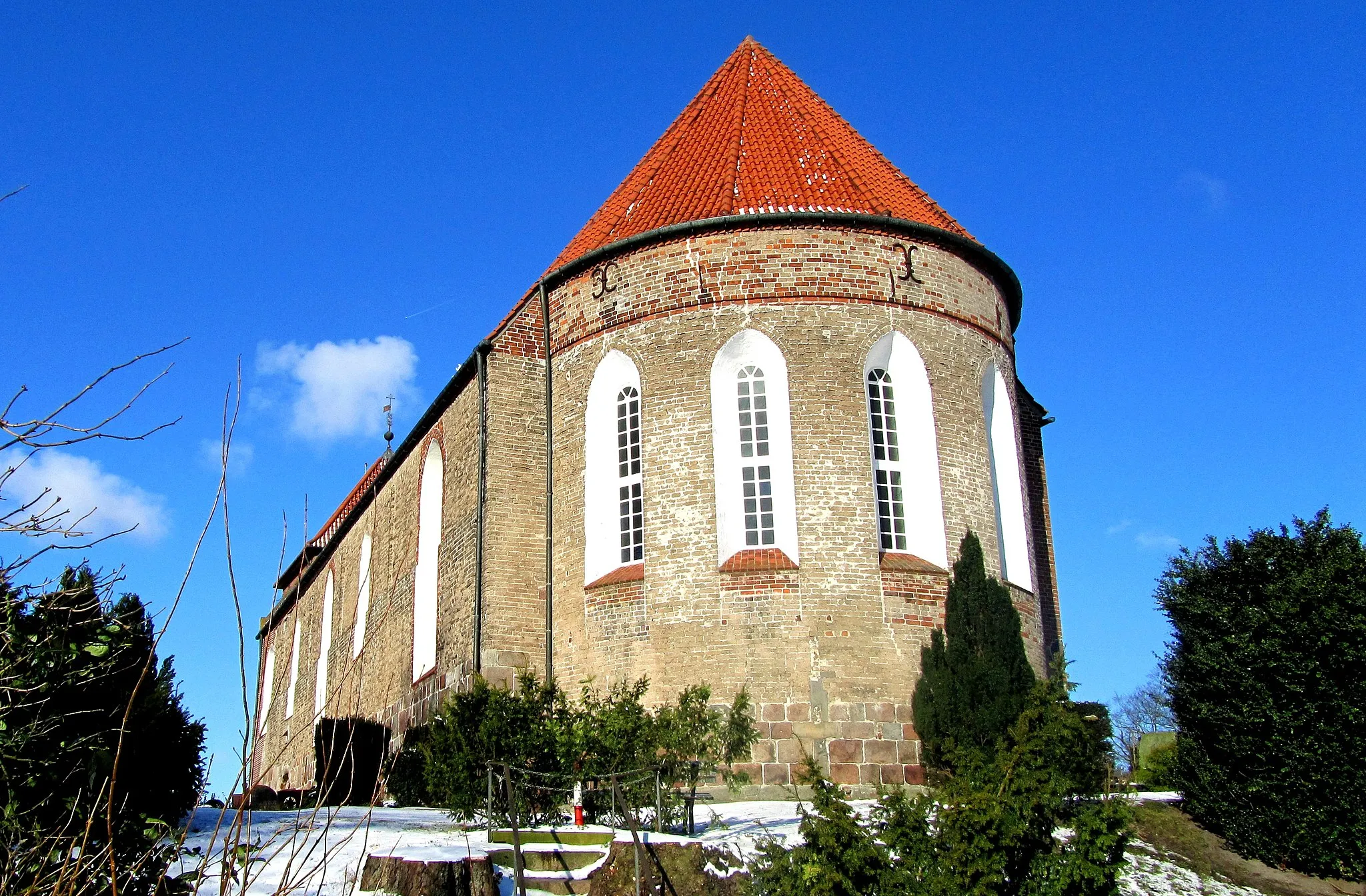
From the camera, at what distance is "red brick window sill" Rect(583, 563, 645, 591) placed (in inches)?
632

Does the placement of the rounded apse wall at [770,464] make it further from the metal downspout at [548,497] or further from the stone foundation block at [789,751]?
the stone foundation block at [789,751]

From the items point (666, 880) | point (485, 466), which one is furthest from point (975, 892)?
point (485, 466)

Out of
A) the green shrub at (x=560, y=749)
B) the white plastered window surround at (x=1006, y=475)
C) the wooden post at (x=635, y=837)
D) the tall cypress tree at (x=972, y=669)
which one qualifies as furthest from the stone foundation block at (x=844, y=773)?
the white plastered window surround at (x=1006, y=475)

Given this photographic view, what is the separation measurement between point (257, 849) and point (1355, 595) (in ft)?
44.2

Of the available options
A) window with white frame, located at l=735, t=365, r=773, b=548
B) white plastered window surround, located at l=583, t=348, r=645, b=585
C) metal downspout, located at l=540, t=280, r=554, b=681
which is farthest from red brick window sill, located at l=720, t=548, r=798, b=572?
metal downspout, located at l=540, t=280, r=554, b=681

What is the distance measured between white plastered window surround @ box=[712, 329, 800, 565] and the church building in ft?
0.10

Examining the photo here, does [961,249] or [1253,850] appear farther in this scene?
[961,249]

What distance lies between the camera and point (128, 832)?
6090mm

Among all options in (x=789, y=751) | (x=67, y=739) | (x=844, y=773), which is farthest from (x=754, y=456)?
(x=67, y=739)

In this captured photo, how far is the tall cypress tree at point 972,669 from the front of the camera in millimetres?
14789

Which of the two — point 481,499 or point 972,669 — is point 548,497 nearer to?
point 481,499

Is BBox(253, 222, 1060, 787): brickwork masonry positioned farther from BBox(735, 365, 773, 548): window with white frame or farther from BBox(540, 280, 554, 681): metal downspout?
BBox(735, 365, 773, 548): window with white frame

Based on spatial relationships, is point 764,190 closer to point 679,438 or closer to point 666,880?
point 679,438

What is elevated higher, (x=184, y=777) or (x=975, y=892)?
(x=184, y=777)
